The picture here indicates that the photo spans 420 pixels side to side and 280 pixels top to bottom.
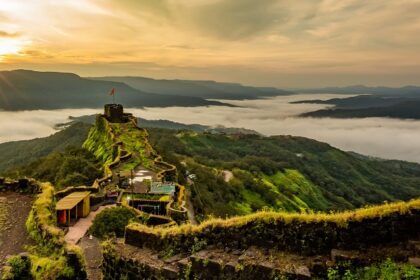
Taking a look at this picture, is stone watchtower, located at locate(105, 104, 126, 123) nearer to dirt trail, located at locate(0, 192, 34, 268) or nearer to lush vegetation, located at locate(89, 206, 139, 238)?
lush vegetation, located at locate(89, 206, 139, 238)

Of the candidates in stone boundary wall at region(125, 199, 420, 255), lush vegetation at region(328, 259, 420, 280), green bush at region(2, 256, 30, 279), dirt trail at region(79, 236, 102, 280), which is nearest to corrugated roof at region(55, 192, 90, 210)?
dirt trail at region(79, 236, 102, 280)

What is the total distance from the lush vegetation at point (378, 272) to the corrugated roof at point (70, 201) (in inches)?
864

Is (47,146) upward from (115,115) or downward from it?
downward

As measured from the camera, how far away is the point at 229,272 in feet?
33.5

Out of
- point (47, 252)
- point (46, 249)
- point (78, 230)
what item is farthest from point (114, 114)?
point (47, 252)

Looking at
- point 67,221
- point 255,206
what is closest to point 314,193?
point 255,206

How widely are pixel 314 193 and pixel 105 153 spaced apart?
105 meters

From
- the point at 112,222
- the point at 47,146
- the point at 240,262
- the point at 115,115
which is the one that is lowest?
the point at 47,146

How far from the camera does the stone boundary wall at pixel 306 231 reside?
941 cm

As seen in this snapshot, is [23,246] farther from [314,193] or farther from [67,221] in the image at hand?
[314,193]

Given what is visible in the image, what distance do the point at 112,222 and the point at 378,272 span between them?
2020cm

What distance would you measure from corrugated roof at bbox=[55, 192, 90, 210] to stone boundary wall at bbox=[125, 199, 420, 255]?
17.3 meters

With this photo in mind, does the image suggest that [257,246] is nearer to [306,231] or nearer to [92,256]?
[306,231]

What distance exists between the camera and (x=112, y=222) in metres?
26.0
